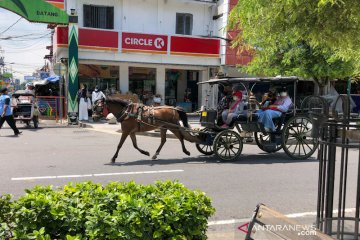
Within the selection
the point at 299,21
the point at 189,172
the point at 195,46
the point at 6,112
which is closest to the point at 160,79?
the point at 195,46

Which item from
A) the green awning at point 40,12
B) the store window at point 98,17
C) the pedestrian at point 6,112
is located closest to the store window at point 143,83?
the store window at point 98,17

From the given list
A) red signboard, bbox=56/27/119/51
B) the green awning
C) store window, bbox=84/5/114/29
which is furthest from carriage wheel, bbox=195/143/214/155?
store window, bbox=84/5/114/29

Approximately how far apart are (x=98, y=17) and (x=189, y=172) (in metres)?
16.0

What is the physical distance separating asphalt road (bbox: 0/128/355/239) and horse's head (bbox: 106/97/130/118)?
1302mm

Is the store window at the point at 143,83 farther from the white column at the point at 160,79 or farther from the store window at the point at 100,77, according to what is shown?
the store window at the point at 100,77

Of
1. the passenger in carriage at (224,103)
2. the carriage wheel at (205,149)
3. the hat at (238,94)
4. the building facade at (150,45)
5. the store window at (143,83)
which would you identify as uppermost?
the building facade at (150,45)

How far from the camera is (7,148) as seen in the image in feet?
39.7

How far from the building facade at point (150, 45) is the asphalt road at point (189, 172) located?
970 cm

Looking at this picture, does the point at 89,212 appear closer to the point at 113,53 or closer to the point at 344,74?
the point at 344,74

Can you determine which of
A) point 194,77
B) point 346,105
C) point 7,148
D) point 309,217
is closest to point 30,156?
point 7,148

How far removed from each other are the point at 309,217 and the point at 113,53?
17622mm

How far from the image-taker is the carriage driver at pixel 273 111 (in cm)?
1052

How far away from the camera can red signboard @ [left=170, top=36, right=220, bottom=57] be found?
22.9 metres

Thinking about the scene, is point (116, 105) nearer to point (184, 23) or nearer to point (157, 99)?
point (157, 99)
